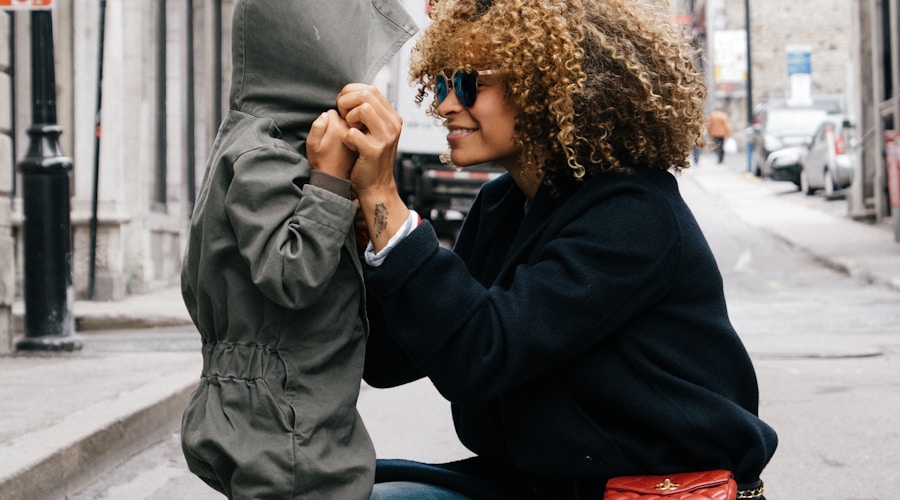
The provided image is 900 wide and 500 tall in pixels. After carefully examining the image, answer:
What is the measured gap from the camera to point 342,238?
6.55 ft

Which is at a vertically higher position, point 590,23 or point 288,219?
point 590,23

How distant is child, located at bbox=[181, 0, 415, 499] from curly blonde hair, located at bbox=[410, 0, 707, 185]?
286mm

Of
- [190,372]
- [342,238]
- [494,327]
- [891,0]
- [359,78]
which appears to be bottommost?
[190,372]

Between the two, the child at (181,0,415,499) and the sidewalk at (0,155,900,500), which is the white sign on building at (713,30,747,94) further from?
the child at (181,0,415,499)

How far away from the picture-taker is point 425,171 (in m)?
20.3

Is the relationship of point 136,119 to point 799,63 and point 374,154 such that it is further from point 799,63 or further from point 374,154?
point 799,63

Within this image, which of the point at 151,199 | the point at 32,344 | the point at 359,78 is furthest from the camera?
the point at 151,199

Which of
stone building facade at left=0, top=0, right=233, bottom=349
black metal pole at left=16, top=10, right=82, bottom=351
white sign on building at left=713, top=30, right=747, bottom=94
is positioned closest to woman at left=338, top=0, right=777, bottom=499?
black metal pole at left=16, top=10, right=82, bottom=351

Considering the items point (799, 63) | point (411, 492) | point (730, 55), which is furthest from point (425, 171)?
point (730, 55)

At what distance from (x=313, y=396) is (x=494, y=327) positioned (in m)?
0.31

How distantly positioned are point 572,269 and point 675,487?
40 cm

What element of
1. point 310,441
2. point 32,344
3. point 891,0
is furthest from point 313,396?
point 891,0

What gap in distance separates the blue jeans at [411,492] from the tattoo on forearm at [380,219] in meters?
0.45

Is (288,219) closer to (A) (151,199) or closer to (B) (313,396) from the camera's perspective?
(B) (313,396)
